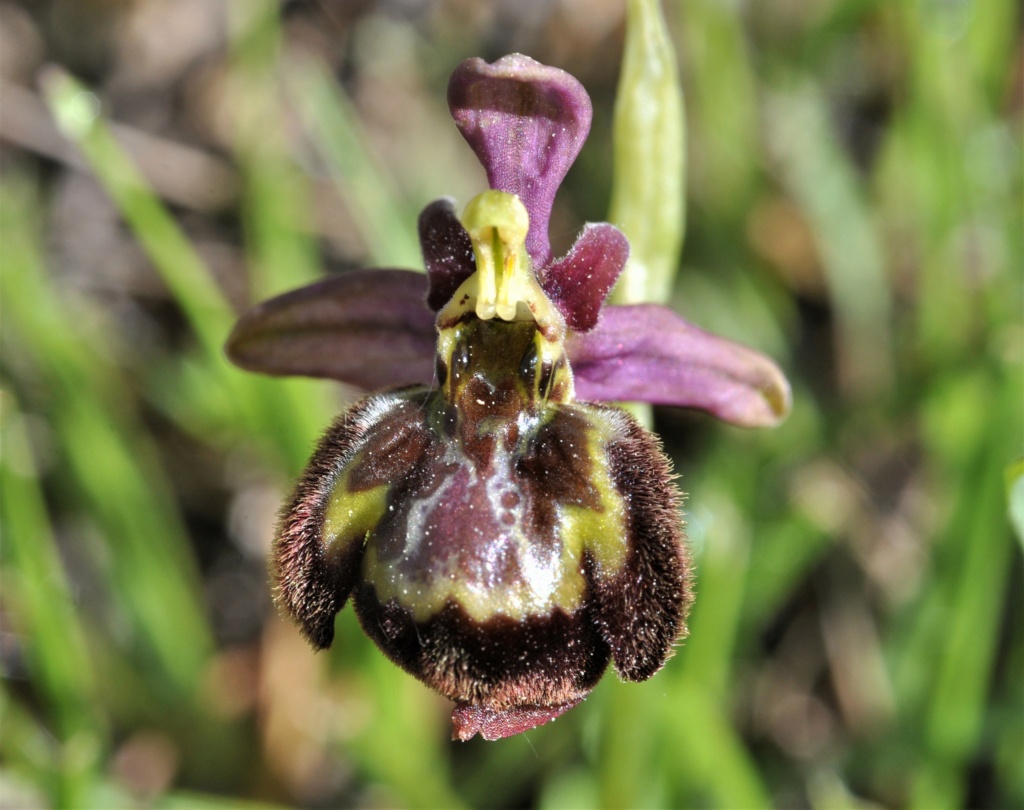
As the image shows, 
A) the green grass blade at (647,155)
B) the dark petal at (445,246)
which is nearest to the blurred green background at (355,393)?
the green grass blade at (647,155)

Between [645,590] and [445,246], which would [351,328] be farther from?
[645,590]

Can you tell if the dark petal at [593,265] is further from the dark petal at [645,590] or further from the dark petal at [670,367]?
the dark petal at [645,590]

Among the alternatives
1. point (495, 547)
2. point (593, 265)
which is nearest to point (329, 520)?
point (495, 547)

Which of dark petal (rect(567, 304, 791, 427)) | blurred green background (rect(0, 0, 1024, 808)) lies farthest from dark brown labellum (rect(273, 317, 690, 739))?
blurred green background (rect(0, 0, 1024, 808))

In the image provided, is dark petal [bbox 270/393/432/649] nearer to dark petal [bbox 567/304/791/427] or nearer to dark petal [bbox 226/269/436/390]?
dark petal [bbox 226/269/436/390]

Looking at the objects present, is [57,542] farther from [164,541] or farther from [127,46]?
[127,46]

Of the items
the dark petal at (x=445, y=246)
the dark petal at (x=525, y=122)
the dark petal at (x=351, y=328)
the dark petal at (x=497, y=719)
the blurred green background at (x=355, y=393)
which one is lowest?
the blurred green background at (x=355, y=393)
